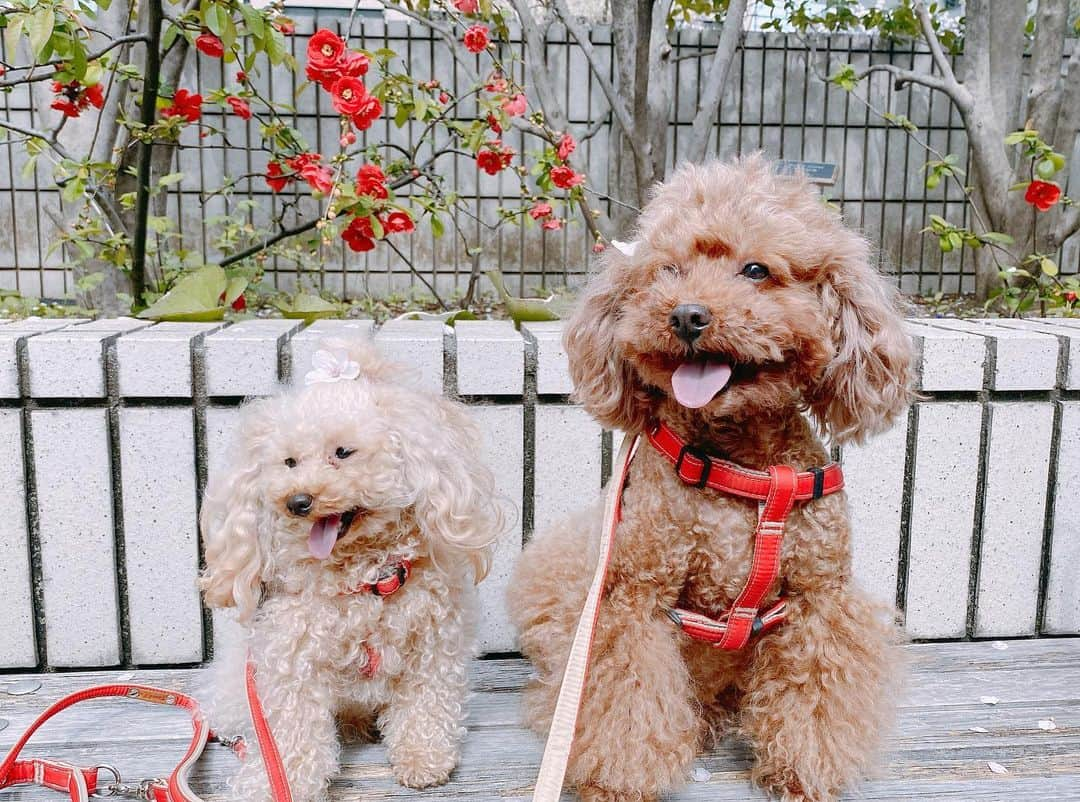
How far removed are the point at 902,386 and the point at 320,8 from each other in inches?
236

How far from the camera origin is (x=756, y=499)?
4.70ft

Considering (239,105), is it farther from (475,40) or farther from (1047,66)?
(1047,66)

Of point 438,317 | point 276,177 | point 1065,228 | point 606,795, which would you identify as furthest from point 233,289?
point 1065,228

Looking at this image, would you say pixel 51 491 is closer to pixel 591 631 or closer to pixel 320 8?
pixel 591 631

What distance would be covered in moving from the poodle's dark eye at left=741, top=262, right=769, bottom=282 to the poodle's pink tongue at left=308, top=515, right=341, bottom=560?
756 mm

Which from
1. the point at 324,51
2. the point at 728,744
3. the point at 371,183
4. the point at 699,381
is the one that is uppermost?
the point at 324,51

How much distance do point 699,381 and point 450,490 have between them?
1.51 ft

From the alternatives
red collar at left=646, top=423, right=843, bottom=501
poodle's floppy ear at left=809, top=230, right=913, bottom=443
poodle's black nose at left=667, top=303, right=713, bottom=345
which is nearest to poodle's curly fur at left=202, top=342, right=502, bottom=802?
red collar at left=646, top=423, right=843, bottom=501

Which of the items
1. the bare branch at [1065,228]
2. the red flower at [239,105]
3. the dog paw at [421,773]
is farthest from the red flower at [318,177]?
the bare branch at [1065,228]

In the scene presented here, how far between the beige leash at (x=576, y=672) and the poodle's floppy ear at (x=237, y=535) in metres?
0.55

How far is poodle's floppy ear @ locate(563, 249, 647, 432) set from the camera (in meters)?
1.47

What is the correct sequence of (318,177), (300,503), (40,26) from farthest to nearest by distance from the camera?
(318,177)
(40,26)
(300,503)

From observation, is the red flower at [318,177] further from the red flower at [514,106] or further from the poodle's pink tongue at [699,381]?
the poodle's pink tongue at [699,381]

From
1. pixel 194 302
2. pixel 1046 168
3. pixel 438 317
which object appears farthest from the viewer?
pixel 1046 168
